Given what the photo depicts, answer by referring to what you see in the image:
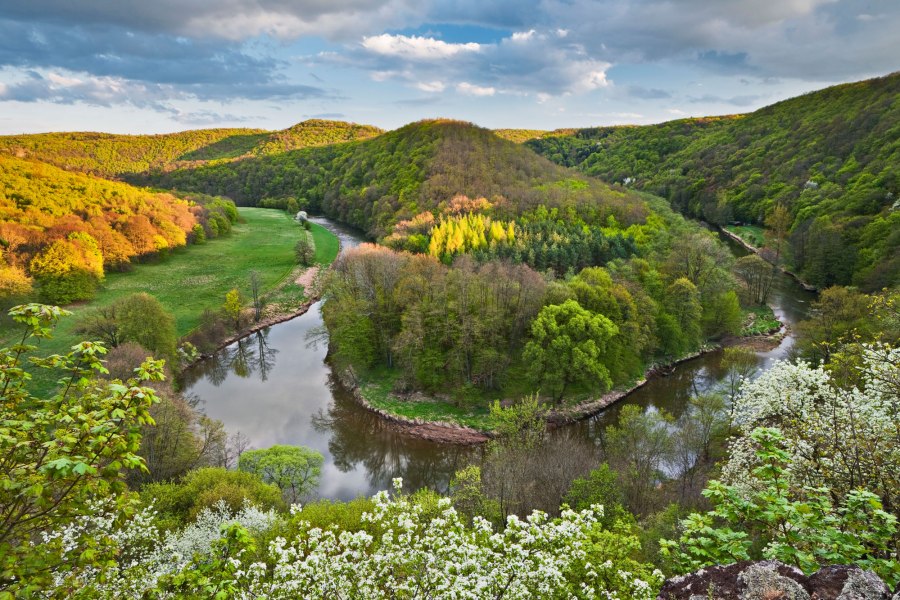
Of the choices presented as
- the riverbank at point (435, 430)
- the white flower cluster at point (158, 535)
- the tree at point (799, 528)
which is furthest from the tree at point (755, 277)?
the white flower cluster at point (158, 535)

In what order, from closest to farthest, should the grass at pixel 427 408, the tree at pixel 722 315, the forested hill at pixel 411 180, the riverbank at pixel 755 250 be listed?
the grass at pixel 427 408, the tree at pixel 722 315, the riverbank at pixel 755 250, the forested hill at pixel 411 180

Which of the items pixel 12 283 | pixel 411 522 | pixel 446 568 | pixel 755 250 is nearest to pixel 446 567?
pixel 446 568

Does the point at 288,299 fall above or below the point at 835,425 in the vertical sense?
below

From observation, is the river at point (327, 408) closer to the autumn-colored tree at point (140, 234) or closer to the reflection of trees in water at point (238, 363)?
the reflection of trees in water at point (238, 363)

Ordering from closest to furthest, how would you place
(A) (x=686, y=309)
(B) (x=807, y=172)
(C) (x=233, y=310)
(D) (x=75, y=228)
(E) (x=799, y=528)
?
(E) (x=799, y=528), (A) (x=686, y=309), (C) (x=233, y=310), (D) (x=75, y=228), (B) (x=807, y=172)

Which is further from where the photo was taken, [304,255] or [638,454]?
[304,255]

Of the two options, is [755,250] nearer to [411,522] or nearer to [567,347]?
[567,347]

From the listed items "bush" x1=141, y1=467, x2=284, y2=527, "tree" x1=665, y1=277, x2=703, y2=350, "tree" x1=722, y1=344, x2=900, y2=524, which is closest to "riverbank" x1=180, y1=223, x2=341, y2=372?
"bush" x1=141, y1=467, x2=284, y2=527

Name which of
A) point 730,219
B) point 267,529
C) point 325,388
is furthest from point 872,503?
point 730,219
